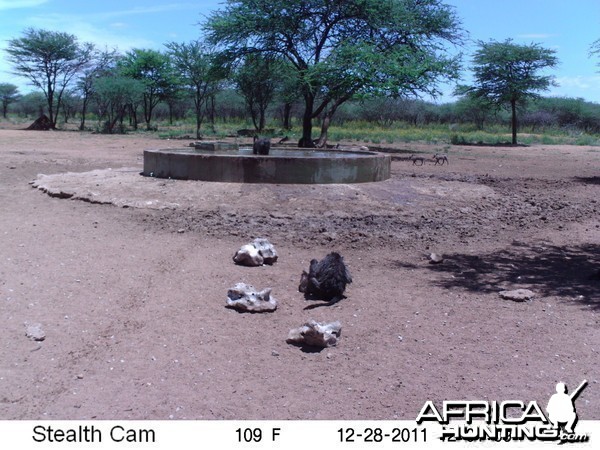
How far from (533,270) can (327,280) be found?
257 centimetres

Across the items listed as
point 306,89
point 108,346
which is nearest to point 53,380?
point 108,346

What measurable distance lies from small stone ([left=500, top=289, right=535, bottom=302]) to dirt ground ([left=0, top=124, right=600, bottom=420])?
10 centimetres

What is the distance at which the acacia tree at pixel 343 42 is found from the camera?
72.8 feet

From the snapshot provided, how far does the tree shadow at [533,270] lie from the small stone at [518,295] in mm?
197

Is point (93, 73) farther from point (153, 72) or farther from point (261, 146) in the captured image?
point (261, 146)

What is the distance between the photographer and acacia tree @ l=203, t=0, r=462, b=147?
874 inches

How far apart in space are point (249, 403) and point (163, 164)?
8.22 metres

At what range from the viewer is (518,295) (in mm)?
5926

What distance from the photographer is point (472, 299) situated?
5965 mm

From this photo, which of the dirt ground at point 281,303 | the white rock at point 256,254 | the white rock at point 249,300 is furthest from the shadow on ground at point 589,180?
the white rock at point 249,300

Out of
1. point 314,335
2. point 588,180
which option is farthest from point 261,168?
point 588,180

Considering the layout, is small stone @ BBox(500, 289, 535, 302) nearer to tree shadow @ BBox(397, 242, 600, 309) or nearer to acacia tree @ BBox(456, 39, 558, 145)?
tree shadow @ BBox(397, 242, 600, 309)

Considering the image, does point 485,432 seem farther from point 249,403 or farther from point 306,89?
point 306,89

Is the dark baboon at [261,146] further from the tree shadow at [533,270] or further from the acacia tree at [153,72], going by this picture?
the acacia tree at [153,72]
